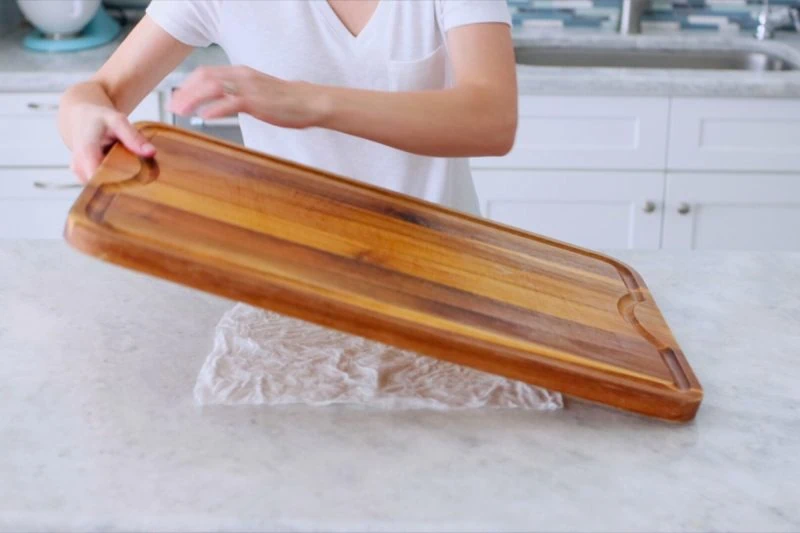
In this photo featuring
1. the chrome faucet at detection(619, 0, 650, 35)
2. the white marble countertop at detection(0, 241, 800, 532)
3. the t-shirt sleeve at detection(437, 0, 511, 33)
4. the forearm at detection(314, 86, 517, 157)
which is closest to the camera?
the white marble countertop at detection(0, 241, 800, 532)

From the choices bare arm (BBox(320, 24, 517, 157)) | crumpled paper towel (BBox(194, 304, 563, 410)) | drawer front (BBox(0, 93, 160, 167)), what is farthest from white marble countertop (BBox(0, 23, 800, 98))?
crumpled paper towel (BBox(194, 304, 563, 410))

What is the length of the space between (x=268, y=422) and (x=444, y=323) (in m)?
0.19

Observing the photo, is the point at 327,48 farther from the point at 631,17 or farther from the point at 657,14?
the point at 657,14

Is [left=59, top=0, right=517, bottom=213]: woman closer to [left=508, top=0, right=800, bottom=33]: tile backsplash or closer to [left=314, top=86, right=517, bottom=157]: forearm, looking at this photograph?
[left=314, top=86, right=517, bottom=157]: forearm

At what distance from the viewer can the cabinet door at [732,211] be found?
2.55 meters

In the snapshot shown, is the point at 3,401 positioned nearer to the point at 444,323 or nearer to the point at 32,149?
the point at 444,323

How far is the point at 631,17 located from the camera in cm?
289

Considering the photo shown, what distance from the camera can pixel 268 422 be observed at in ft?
3.21

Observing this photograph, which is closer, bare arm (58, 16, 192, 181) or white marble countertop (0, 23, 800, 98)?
Answer: bare arm (58, 16, 192, 181)

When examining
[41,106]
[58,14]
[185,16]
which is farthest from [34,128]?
[185,16]

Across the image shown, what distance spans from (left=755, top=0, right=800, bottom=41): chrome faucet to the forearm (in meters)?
1.86

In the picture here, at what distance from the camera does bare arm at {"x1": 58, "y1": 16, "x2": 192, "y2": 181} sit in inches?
43.8

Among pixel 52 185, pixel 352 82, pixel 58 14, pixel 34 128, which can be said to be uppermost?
pixel 352 82

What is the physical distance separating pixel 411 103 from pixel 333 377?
12.6 inches
